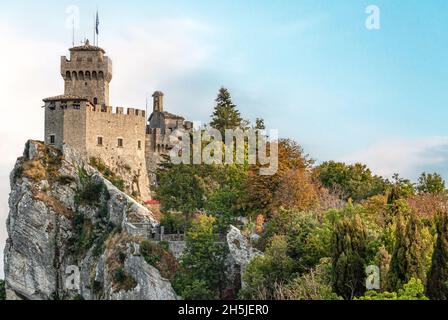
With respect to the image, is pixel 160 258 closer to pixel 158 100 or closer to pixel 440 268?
pixel 440 268

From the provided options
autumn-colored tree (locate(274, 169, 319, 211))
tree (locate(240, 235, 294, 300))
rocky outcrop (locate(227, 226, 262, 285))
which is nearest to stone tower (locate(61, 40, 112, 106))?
autumn-colored tree (locate(274, 169, 319, 211))

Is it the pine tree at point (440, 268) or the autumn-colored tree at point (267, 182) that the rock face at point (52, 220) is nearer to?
the autumn-colored tree at point (267, 182)

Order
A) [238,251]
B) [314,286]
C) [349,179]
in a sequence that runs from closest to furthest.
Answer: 1. [314,286]
2. [238,251]
3. [349,179]

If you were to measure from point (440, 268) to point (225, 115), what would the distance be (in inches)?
1721

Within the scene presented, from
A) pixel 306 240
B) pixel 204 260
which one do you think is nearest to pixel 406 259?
pixel 306 240

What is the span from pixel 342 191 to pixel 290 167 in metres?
5.56

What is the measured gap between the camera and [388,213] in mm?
43531

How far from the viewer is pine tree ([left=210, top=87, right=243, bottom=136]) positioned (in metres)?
73.8

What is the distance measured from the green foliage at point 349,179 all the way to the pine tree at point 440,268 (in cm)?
2551

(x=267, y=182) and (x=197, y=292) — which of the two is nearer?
(x=197, y=292)

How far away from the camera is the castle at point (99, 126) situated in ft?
245

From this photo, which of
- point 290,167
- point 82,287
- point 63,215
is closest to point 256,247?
point 290,167

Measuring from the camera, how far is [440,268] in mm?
32625

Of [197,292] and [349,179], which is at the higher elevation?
[349,179]
